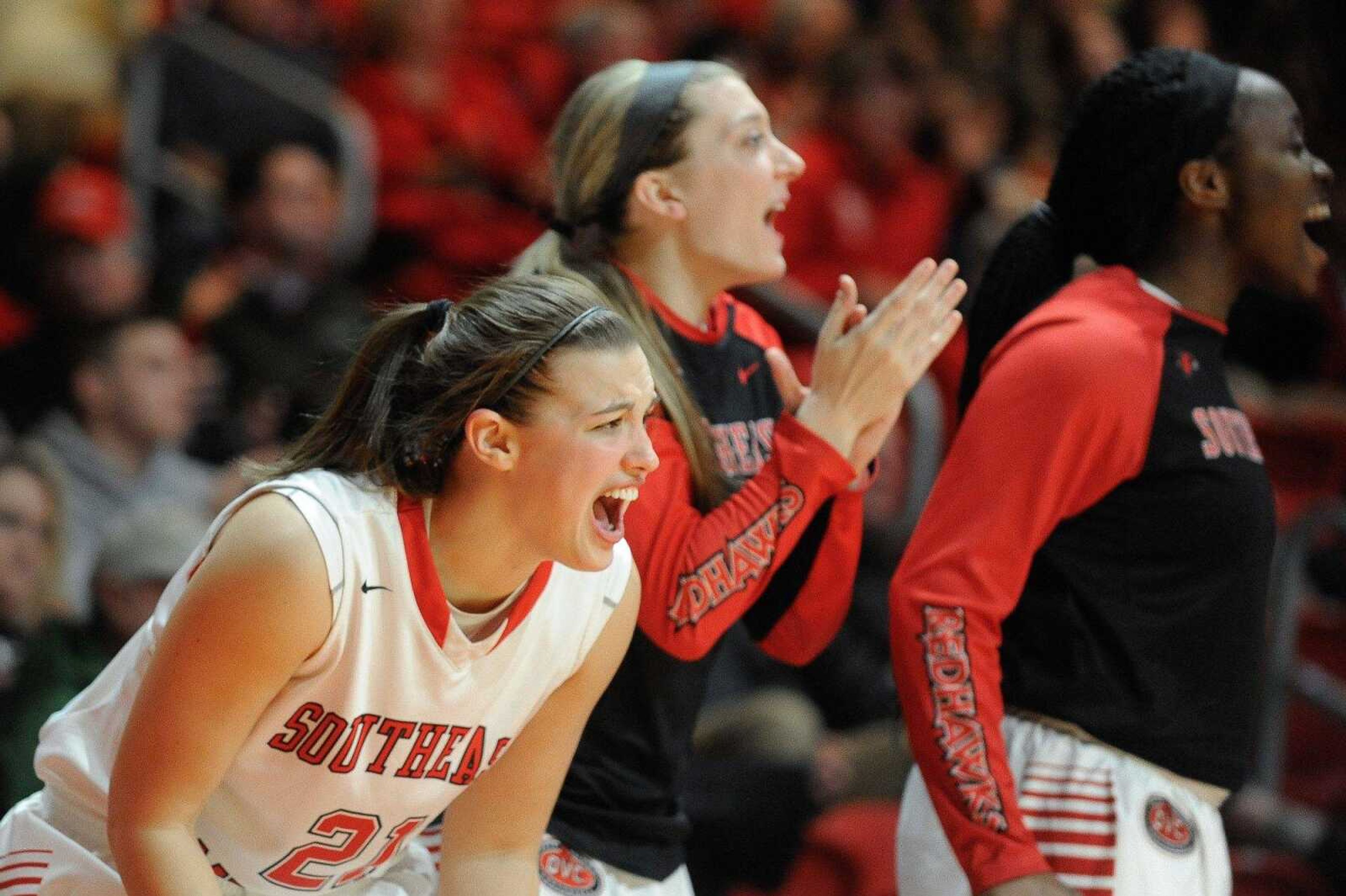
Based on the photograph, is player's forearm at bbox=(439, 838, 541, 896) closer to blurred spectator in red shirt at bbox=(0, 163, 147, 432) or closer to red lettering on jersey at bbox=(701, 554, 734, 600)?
A: red lettering on jersey at bbox=(701, 554, 734, 600)

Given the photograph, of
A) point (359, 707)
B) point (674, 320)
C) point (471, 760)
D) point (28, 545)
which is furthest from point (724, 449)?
point (28, 545)

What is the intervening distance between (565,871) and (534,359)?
834 millimetres

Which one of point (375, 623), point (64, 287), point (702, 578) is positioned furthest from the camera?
point (64, 287)

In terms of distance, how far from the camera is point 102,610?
13.3ft

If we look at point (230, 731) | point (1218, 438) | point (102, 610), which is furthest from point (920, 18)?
point (230, 731)

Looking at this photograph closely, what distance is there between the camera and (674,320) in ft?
9.32

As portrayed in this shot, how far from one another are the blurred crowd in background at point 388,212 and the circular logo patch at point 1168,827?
1.63 metres

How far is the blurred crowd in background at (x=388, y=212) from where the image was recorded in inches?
179

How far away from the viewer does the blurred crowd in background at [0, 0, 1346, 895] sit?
4.55m

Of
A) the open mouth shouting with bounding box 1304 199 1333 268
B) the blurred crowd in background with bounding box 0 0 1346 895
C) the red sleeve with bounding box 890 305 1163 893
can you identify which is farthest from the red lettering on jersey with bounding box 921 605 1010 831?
the blurred crowd in background with bounding box 0 0 1346 895

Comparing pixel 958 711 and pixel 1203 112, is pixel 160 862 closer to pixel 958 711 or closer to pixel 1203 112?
pixel 958 711

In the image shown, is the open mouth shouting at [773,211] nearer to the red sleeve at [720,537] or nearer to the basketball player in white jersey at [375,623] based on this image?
the red sleeve at [720,537]

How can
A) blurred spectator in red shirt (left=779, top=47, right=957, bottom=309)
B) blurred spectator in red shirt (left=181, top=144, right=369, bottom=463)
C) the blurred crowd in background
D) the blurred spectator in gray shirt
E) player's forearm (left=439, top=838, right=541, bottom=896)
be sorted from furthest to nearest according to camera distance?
blurred spectator in red shirt (left=779, top=47, right=957, bottom=309) < blurred spectator in red shirt (left=181, top=144, right=369, bottom=463) < the blurred spectator in gray shirt < the blurred crowd in background < player's forearm (left=439, top=838, right=541, bottom=896)

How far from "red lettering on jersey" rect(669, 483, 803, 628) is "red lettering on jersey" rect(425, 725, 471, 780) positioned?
391 mm
